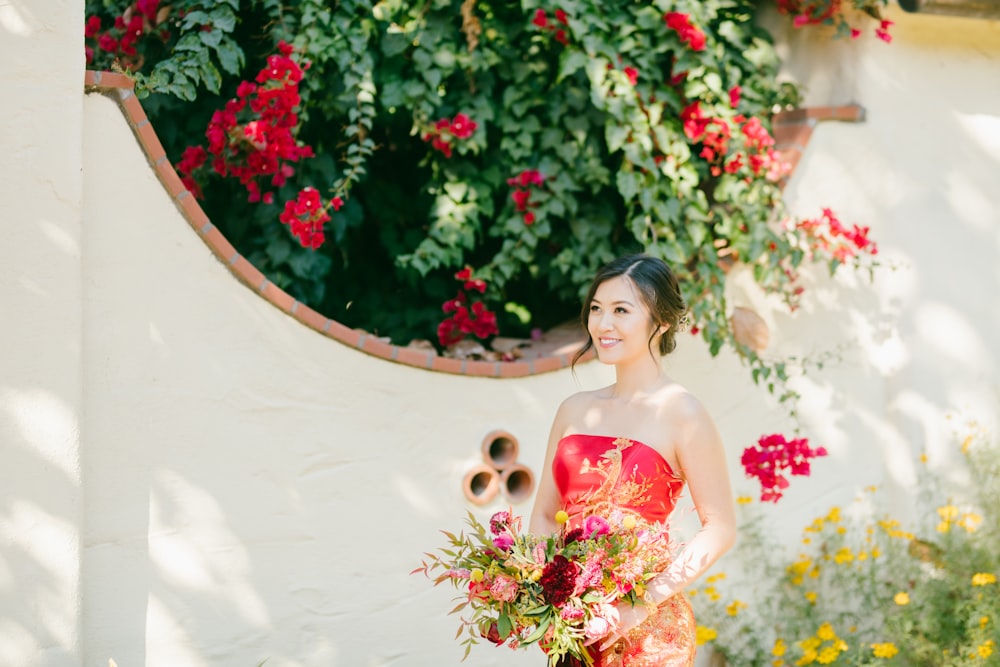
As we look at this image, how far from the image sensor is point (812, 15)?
16.1ft

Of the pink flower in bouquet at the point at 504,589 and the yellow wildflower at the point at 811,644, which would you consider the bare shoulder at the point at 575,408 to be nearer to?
the pink flower in bouquet at the point at 504,589

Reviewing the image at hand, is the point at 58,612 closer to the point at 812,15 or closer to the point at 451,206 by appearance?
the point at 451,206

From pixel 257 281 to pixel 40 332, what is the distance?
726mm

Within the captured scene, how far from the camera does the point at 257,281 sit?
12.3ft

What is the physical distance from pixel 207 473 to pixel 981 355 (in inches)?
136

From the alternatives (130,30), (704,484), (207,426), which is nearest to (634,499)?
(704,484)

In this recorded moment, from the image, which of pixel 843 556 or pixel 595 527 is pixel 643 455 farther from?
pixel 843 556

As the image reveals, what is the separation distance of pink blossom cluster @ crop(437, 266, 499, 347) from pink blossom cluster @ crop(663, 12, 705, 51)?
1.26 m

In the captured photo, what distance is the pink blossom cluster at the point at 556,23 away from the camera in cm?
432

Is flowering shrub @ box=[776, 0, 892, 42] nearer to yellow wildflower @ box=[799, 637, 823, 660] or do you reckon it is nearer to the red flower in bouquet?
yellow wildflower @ box=[799, 637, 823, 660]

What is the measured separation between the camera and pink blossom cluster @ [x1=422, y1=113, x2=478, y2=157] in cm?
436

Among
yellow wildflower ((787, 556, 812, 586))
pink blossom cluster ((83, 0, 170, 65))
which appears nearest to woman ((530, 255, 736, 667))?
yellow wildflower ((787, 556, 812, 586))

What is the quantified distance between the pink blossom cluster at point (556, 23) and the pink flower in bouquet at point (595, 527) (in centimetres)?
230

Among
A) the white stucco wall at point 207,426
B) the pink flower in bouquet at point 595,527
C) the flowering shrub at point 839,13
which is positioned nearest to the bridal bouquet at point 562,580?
the pink flower in bouquet at point 595,527
